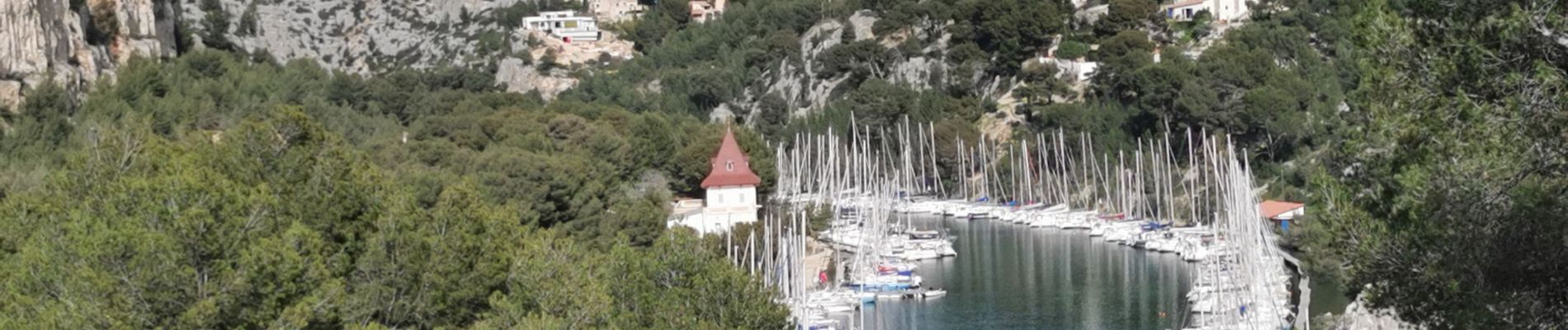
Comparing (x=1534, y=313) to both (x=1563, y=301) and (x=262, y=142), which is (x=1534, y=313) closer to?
(x=1563, y=301)

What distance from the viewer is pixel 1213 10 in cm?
7150

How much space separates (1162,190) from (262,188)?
123 ft

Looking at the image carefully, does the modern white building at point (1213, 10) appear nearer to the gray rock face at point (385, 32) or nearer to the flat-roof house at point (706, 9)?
the flat-roof house at point (706, 9)

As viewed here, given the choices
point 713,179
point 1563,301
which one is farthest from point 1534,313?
point 713,179

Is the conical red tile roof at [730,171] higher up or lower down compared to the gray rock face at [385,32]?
lower down

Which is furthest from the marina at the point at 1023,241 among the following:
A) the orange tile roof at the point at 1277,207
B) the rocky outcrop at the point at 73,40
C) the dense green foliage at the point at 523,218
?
the rocky outcrop at the point at 73,40

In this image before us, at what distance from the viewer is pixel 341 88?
6166 cm

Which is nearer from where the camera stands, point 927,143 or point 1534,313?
point 1534,313

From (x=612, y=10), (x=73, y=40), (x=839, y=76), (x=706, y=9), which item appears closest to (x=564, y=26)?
(x=612, y=10)

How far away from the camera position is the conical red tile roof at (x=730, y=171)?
44197 millimetres

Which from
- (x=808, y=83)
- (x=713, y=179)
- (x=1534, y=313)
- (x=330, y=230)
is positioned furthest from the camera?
(x=808, y=83)

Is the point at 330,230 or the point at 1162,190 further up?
the point at 330,230

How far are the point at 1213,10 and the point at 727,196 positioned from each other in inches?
1291

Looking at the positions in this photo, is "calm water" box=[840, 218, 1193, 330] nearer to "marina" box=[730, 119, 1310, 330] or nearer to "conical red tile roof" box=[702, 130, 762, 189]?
"marina" box=[730, 119, 1310, 330]
